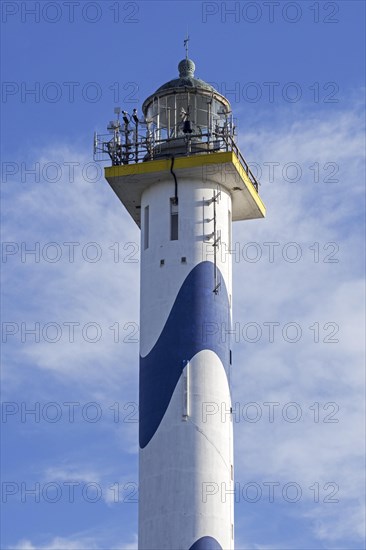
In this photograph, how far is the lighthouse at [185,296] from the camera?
56.8m

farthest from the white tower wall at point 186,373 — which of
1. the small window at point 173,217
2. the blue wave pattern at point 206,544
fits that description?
the small window at point 173,217

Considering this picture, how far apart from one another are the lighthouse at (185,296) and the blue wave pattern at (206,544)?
0.04 m

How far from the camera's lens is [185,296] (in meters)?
59.7

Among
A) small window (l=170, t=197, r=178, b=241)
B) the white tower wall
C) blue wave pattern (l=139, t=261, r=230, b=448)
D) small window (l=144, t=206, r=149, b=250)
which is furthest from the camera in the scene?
small window (l=144, t=206, r=149, b=250)

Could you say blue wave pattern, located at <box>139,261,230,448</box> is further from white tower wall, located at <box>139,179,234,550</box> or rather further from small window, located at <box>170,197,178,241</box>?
small window, located at <box>170,197,178,241</box>

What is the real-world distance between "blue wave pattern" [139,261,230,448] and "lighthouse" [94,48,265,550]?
0.04m

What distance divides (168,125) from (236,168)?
457 cm

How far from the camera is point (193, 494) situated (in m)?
56.5

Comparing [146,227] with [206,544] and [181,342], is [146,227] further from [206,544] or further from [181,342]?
[206,544]

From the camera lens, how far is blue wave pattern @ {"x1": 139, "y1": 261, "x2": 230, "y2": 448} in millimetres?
58469

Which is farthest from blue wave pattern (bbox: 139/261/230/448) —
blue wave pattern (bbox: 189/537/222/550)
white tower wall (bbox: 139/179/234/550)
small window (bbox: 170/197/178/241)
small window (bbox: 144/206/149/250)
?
blue wave pattern (bbox: 189/537/222/550)

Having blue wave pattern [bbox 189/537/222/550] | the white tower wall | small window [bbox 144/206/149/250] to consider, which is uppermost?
small window [bbox 144/206/149/250]

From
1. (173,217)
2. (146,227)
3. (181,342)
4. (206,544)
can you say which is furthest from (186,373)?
(146,227)

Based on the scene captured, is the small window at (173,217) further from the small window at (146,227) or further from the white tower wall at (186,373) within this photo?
the small window at (146,227)
